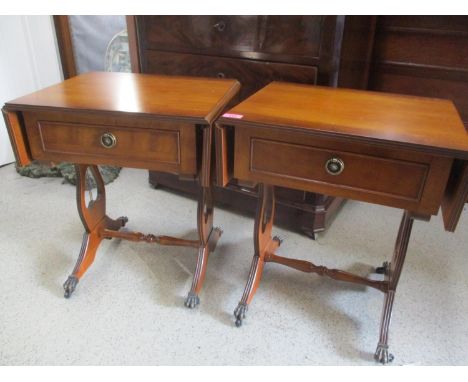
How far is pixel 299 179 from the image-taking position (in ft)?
3.39

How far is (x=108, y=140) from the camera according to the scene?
44.8 inches

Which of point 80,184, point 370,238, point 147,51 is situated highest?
point 147,51

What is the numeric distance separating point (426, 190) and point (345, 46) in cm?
73

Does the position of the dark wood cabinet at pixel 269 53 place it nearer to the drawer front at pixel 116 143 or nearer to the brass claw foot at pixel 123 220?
the brass claw foot at pixel 123 220

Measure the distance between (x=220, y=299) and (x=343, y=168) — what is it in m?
0.69

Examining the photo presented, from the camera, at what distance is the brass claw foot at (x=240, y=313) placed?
130 cm

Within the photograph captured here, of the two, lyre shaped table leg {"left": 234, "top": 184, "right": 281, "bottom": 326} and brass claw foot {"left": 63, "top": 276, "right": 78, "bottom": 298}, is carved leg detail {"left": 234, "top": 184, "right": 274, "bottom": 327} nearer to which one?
lyre shaped table leg {"left": 234, "top": 184, "right": 281, "bottom": 326}

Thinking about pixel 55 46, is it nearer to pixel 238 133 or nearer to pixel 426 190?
pixel 238 133

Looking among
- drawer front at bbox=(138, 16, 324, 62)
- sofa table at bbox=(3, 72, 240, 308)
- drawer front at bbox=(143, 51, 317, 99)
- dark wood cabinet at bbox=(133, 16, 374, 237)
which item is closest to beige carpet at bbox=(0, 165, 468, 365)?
dark wood cabinet at bbox=(133, 16, 374, 237)

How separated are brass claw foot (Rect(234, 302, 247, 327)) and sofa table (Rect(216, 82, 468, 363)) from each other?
0.41 m

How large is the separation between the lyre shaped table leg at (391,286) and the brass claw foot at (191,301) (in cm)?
58

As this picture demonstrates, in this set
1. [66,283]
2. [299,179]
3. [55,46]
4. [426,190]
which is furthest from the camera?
[55,46]

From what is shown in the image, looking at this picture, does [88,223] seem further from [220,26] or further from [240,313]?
[220,26]

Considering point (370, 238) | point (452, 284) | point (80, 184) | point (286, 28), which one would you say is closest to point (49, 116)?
point (80, 184)
